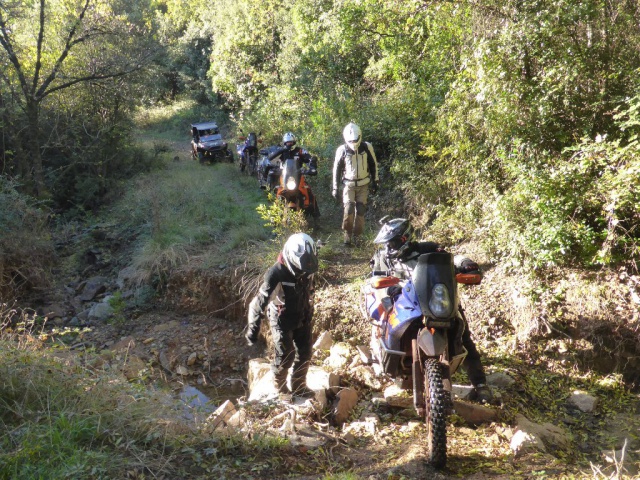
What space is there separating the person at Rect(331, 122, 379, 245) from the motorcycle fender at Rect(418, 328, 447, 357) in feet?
13.5

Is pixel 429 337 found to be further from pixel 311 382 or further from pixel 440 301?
pixel 311 382

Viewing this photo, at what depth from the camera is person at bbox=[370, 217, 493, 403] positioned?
429 centimetres

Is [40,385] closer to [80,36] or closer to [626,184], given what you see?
[626,184]

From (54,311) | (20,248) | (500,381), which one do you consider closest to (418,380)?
(500,381)

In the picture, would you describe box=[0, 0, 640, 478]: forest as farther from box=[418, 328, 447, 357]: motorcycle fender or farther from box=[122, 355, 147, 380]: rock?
box=[418, 328, 447, 357]: motorcycle fender

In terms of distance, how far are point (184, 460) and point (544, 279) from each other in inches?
152

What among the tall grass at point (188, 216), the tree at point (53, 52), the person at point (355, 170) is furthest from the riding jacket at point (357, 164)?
the tree at point (53, 52)

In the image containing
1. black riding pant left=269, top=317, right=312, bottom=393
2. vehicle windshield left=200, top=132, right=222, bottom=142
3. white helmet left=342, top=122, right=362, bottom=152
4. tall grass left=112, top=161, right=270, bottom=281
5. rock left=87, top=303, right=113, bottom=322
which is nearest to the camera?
black riding pant left=269, top=317, right=312, bottom=393

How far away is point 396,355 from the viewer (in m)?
4.06

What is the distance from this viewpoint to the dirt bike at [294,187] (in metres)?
8.44

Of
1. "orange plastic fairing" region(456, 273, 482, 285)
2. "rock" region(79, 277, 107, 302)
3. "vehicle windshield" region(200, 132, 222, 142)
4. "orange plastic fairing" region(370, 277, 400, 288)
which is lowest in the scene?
"rock" region(79, 277, 107, 302)

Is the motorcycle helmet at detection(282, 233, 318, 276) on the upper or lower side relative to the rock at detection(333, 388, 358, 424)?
upper

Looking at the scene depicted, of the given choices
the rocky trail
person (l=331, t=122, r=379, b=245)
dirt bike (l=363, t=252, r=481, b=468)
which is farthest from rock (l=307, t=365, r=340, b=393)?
person (l=331, t=122, r=379, b=245)

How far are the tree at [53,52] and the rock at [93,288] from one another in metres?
4.00
